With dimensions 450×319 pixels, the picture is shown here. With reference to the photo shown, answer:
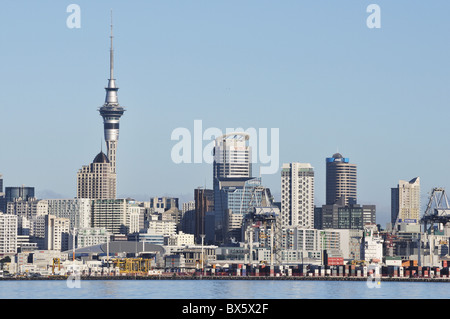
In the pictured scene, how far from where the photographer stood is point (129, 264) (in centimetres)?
17750

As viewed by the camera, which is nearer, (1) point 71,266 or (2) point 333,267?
(2) point 333,267

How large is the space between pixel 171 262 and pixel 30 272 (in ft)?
97.7

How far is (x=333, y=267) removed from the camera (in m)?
162
